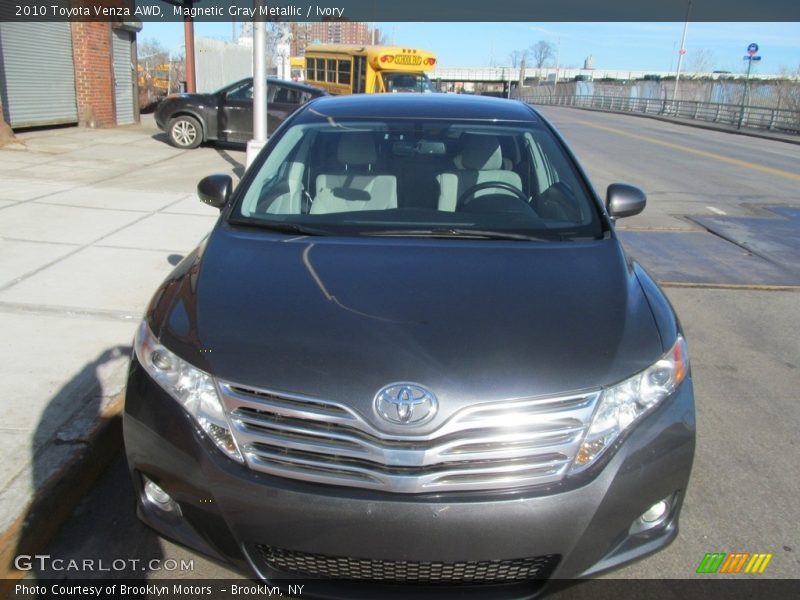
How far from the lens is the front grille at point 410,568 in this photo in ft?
7.17

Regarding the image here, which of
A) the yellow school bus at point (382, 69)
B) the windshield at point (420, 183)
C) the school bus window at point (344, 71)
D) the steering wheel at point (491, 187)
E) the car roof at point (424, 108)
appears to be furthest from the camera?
the school bus window at point (344, 71)

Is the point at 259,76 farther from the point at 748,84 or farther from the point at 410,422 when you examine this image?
the point at 748,84

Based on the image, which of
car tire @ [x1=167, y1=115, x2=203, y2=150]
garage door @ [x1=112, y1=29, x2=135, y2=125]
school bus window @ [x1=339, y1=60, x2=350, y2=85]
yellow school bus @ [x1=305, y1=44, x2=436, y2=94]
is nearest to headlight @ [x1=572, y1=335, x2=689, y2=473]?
car tire @ [x1=167, y1=115, x2=203, y2=150]

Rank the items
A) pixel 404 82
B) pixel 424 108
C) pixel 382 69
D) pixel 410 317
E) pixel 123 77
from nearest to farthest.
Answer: pixel 410 317 → pixel 424 108 → pixel 123 77 → pixel 382 69 → pixel 404 82

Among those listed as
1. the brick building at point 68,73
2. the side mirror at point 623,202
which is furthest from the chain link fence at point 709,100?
the side mirror at point 623,202

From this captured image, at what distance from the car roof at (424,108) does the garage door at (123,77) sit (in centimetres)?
1604

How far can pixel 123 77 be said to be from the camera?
18.9 metres

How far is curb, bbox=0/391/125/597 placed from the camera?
269 cm

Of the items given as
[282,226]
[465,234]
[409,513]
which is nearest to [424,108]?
[465,234]

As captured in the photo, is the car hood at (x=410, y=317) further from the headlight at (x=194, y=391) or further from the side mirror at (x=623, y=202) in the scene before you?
the side mirror at (x=623, y=202)

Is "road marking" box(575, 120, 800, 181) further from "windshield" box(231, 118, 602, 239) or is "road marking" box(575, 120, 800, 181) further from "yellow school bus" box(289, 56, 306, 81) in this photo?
"yellow school bus" box(289, 56, 306, 81)

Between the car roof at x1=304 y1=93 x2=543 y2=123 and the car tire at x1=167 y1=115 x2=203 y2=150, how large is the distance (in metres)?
11.4

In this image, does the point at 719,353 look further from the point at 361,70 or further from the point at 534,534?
the point at 361,70

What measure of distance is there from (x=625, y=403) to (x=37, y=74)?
Result: 16896 millimetres
